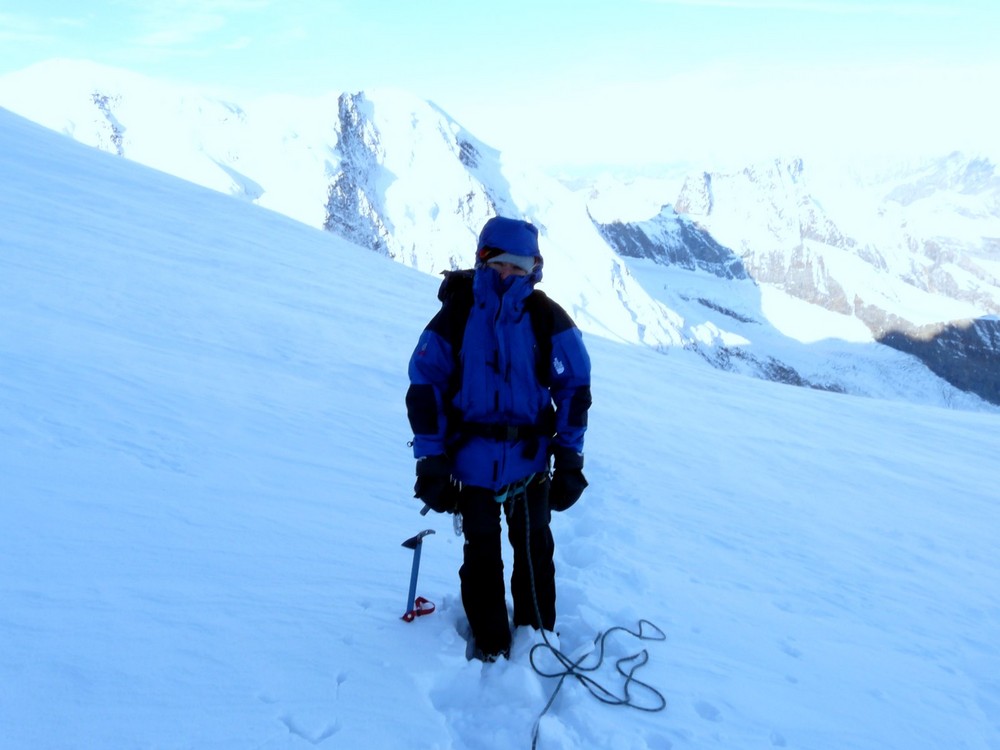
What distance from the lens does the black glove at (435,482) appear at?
127 inches

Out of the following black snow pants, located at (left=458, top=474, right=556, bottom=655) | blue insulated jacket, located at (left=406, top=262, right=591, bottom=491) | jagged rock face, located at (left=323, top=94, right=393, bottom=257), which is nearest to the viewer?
blue insulated jacket, located at (left=406, top=262, right=591, bottom=491)

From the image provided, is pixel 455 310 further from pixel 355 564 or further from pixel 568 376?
pixel 355 564

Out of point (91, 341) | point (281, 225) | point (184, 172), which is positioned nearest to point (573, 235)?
point (184, 172)

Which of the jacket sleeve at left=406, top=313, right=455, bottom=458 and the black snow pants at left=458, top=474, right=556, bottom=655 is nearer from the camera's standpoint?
the jacket sleeve at left=406, top=313, right=455, bottom=458

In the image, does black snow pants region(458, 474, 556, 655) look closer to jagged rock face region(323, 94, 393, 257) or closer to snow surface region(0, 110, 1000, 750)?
snow surface region(0, 110, 1000, 750)

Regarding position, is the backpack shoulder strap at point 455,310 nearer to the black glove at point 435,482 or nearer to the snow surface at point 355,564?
the black glove at point 435,482

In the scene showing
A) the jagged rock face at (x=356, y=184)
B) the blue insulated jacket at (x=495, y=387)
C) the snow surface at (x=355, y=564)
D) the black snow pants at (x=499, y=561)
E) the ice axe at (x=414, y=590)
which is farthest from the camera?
the jagged rock face at (x=356, y=184)

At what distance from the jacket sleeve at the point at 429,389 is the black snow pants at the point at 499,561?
0.34 meters

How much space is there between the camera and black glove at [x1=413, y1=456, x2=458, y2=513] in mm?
3219

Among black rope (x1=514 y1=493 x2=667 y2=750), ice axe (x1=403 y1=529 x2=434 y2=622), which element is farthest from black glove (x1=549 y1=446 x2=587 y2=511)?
ice axe (x1=403 y1=529 x2=434 y2=622)

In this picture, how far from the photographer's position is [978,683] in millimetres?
4156

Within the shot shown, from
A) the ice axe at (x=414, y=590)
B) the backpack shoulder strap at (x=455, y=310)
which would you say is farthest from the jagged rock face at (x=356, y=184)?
the backpack shoulder strap at (x=455, y=310)

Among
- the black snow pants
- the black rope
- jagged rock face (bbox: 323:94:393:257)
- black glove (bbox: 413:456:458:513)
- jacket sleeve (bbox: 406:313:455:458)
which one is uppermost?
jagged rock face (bbox: 323:94:393:257)

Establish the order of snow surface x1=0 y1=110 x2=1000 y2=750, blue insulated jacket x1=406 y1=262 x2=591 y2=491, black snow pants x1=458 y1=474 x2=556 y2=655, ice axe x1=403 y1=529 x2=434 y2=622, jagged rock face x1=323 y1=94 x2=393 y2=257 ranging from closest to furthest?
1. snow surface x1=0 y1=110 x2=1000 y2=750
2. blue insulated jacket x1=406 y1=262 x2=591 y2=491
3. black snow pants x1=458 y1=474 x2=556 y2=655
4. ice axe x1=403 y1=529 x2=434 y2=622
5. jagged rock face x1=323 y1=94 x2=393 y2=257
